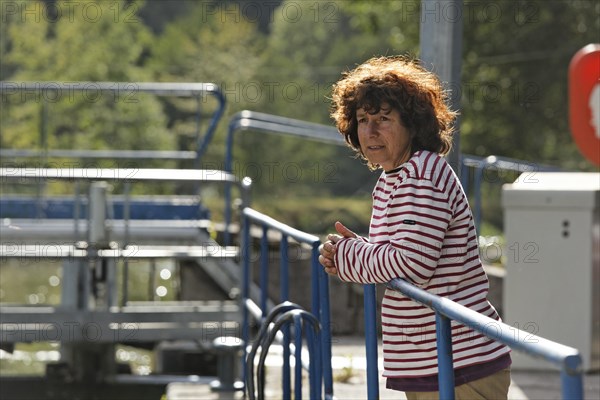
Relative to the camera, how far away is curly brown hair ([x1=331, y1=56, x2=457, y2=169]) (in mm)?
3770

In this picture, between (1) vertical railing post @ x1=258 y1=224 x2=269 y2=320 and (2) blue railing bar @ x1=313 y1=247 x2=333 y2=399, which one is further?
(1) vertical railing post @ x1=258 y1=224 x2=269 y2=320

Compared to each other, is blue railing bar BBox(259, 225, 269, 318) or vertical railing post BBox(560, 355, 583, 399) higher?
vertical railing post BBox(560, 355, 583, 399)

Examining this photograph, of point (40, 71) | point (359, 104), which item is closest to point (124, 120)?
point (40, 71)

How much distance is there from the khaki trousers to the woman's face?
63cm

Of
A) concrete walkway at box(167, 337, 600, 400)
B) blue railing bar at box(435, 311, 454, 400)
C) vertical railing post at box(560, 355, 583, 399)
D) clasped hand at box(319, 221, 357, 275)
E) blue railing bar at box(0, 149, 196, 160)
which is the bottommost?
concrete walkway at box(167, 337, 600, 400)

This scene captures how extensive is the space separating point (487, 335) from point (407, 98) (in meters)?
1.21

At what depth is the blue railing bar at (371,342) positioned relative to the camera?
13.8 feet

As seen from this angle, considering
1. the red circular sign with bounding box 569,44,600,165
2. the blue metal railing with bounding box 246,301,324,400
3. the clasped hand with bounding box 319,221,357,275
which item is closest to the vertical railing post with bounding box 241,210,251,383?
the red circular sign with bounding box 569,44,600,165

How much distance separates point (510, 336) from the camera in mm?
2582

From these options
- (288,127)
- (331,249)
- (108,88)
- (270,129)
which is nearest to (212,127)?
(270,129)

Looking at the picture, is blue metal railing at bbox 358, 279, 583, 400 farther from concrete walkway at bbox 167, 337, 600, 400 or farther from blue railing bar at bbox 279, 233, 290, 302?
concrete walkway at bbox 167, 337, 600, 400

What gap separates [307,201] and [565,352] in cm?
5461

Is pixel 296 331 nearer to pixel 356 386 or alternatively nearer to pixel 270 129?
pixel 356 386

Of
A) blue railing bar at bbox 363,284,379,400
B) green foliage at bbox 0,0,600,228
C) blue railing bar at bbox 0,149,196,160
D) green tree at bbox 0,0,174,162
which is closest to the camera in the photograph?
blue railing bar at bbox 363,284,379,400
